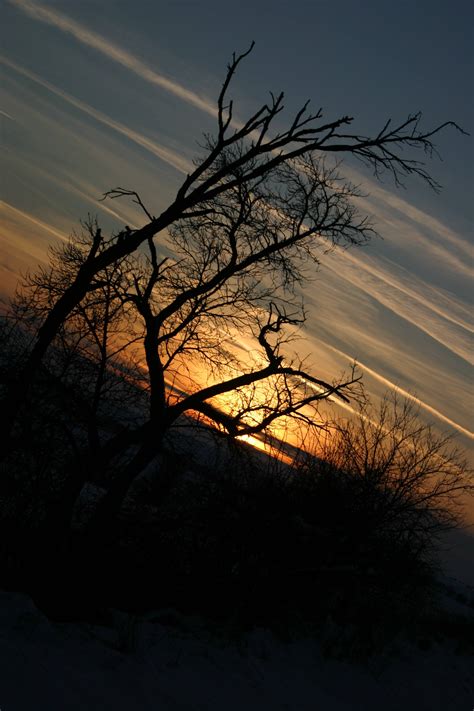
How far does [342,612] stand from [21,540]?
8.47m

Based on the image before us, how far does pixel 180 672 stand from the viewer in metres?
8.64

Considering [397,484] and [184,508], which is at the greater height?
[397,484]

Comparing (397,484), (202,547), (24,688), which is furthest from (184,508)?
(24,688)

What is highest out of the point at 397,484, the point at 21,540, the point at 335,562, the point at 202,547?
the point at 397,484

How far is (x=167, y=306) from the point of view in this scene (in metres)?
12.7

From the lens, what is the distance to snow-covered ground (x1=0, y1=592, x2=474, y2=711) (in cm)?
663

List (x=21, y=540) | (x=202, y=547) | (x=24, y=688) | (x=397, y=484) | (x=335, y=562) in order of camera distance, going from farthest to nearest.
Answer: (x=397, y=484)
(x=335, y=562)
(x=202, y=547)
(x=21, y=540)
(x=24, y=688)

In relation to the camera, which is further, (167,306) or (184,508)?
(184,508)

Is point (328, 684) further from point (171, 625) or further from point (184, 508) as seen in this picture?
point (184, 508)

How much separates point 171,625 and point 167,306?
6.25 metres

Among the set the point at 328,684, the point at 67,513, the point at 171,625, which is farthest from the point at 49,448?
the point at 328,684

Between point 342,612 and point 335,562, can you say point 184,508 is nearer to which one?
point 335,562

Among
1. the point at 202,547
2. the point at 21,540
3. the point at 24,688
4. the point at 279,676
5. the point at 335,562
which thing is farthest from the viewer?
the point at 335,562

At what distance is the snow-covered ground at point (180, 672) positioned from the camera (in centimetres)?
663
